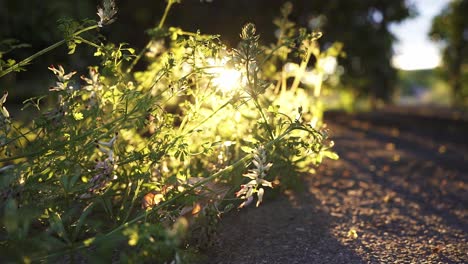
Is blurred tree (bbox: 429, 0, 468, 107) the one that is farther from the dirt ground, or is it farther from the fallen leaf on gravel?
the fallen leaf on gravel

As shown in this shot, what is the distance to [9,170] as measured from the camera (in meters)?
2.04

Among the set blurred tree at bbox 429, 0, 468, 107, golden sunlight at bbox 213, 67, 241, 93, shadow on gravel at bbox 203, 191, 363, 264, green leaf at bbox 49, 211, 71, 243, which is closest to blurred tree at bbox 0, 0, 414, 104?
golden sunlight at bbox 213, 67, 241, 93

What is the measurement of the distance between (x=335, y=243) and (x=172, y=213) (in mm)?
1076

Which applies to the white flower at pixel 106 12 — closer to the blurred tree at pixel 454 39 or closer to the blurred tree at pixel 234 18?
the blurred tree at pixel 234 18

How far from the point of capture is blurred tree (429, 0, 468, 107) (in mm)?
22303

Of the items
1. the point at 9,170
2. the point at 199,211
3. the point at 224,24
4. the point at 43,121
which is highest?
the point at 224,24

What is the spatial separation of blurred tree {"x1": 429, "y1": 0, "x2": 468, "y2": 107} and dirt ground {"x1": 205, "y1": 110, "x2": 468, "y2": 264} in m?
17.4

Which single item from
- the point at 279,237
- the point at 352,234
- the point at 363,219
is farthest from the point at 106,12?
the point at 363,219

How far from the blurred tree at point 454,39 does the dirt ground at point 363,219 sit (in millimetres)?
17432

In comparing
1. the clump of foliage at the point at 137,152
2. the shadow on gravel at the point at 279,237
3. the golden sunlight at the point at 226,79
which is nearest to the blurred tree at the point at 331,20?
the golden sunlight at the point at 226,79

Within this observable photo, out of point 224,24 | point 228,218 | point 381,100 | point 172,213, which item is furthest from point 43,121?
point 381,100

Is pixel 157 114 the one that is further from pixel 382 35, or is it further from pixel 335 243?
pixel 382 35

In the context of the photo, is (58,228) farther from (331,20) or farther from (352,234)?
(331,20)

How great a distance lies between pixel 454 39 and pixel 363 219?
22563 millimetres
